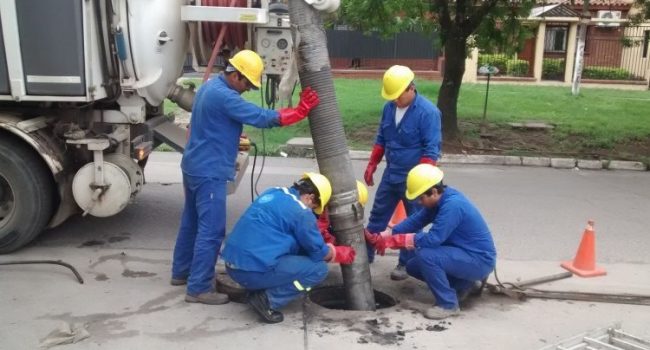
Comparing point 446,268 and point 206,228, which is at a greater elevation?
point 206,228

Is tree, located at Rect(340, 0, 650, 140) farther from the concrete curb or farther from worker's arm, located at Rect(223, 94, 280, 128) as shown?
worker's arm, located at Rect(223, 94, 280, 128)

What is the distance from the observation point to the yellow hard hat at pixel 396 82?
5.02 meters

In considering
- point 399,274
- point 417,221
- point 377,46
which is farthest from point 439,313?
point 377,46

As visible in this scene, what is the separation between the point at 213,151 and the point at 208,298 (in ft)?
3.42

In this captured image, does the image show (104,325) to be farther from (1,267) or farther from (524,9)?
(524,9)

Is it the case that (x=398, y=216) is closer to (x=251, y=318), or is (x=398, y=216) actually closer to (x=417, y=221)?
(x=417, y=221)

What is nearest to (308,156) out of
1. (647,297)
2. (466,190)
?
(466,190)

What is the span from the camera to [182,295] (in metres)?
4.79

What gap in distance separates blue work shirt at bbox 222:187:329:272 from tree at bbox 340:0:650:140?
6.42m

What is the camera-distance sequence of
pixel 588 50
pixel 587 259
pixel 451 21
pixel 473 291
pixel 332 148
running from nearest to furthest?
pixel 332 148 < pixel 473 291 < pixel 587 259 < pixel 451 21 < pixel 588 50

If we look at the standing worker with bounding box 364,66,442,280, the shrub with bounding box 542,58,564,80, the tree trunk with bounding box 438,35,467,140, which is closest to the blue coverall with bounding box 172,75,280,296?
the standing worker with bounding box 364,66,442,280

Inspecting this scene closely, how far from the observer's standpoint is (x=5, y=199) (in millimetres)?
5723

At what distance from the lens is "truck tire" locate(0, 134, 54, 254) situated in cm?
539

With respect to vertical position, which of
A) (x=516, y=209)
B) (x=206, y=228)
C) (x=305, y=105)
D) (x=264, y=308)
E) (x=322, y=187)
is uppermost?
(x=305, y=105)
